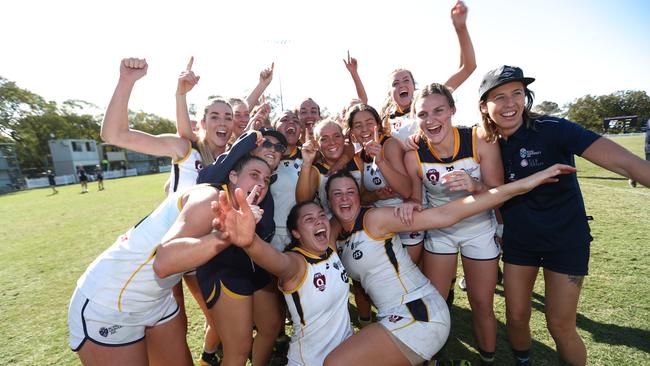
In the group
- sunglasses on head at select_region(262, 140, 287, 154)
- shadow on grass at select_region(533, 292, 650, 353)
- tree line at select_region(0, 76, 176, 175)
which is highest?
tree line at select_region(0, 76, 176, 175)

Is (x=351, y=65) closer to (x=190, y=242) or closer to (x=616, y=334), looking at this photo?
(x=190, y=242)

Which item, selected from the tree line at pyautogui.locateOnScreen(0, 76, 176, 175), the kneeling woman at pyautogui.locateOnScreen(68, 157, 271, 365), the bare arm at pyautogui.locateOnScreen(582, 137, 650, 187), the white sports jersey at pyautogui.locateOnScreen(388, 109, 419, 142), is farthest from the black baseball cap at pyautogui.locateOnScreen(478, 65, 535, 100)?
the tree line at pyautogui.locateOnScreen(0, 76, 176, 175)

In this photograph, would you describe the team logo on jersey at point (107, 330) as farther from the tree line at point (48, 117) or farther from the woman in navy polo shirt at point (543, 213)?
the tree line at point (48, 117)

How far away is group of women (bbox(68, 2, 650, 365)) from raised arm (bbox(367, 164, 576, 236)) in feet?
0.04

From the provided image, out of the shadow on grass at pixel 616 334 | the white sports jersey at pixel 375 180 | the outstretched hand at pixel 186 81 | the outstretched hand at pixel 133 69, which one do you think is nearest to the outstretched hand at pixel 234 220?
the outstretched hand at pixel 133 69

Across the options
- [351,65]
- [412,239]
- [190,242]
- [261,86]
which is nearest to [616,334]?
[412,239]

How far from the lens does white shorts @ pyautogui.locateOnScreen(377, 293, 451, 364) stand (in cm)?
256

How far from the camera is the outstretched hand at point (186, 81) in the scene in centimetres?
349

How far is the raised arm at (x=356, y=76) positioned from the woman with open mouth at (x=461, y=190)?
2.82m

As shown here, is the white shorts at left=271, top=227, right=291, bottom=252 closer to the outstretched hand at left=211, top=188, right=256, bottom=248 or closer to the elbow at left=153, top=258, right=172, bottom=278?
the outstretched hand at left=211, top=188, right=256, bottom=248

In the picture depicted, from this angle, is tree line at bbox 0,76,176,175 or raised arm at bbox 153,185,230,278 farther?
tree line at bbox 0,76,176,175

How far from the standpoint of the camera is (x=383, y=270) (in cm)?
293

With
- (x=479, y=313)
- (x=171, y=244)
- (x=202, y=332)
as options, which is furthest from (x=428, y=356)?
(x=202, y=332)

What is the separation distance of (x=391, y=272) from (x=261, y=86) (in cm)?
420
